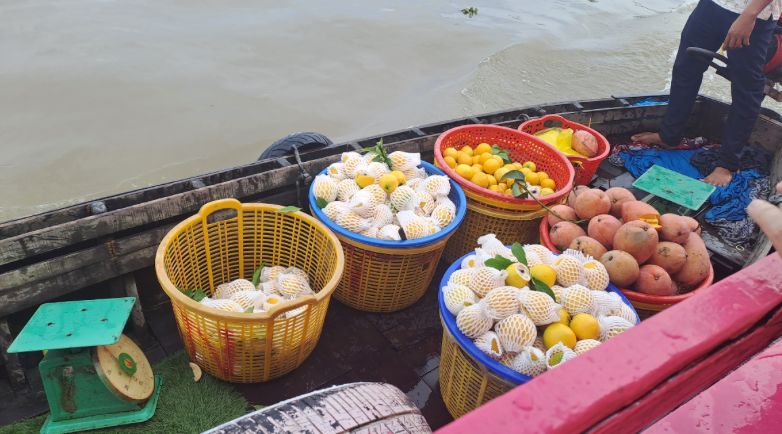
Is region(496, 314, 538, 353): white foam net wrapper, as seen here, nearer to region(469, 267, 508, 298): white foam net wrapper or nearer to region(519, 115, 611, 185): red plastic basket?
region(469, 267, 508, 298): white foam net wrapper

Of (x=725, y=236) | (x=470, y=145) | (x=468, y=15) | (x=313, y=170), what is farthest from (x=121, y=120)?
(x=468, y=15)

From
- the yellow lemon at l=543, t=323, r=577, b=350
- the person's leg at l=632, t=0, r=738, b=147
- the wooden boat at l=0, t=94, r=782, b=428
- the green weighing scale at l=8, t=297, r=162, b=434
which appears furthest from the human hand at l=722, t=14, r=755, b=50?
the green weighing scale at l=8, t=297, r=162, b=434

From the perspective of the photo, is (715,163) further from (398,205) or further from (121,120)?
(121,120)

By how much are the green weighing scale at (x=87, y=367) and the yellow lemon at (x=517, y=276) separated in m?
1.71

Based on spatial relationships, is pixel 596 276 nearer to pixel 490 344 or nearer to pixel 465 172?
pixel 490 344

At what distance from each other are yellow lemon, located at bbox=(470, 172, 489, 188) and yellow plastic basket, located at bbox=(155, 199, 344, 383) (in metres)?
1.15

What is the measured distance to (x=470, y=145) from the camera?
3969 millimetres

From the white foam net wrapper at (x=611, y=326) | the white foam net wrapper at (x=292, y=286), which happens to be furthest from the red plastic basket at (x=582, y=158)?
the white foam net wrapper at (x=292, y=286)

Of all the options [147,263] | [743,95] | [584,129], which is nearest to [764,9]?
[743,95]

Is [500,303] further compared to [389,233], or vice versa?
[389,233]

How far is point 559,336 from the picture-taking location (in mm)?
2107

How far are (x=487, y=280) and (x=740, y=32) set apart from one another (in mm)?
3432

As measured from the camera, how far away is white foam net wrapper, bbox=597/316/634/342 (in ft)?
7.17

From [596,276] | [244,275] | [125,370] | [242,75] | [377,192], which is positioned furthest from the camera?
[242,75]
